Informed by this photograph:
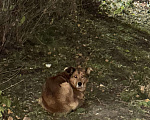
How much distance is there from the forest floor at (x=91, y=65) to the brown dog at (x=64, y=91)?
35 cm

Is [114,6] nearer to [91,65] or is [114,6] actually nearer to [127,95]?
[91,65]

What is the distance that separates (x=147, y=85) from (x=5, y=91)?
3.15 m

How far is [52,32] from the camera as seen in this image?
25.0ft

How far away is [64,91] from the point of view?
3953mm

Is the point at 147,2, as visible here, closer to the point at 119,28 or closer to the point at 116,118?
the point at 119,28

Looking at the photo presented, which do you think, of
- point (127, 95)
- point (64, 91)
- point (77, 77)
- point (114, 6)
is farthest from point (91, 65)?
point (114, 6)

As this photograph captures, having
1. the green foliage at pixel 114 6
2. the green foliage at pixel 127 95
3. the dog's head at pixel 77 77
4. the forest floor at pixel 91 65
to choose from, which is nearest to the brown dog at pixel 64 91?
the dog's head at pixel 77 77

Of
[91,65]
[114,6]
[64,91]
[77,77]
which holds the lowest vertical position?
[91,65]

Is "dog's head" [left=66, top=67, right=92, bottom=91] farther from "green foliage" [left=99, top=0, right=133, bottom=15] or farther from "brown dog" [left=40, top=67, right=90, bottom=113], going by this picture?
"green foliage" [left=99, top=0, right=133, bottom=15]

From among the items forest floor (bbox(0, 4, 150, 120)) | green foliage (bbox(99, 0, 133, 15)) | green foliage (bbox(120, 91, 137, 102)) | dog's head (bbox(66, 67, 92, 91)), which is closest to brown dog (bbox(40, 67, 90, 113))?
dog's head (bbox(66, 67, 92, 91))

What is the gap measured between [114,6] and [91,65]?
5351 millimetres

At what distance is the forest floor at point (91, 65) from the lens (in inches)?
183

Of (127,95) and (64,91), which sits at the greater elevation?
(64,91)

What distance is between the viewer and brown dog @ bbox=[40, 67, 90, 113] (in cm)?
388
